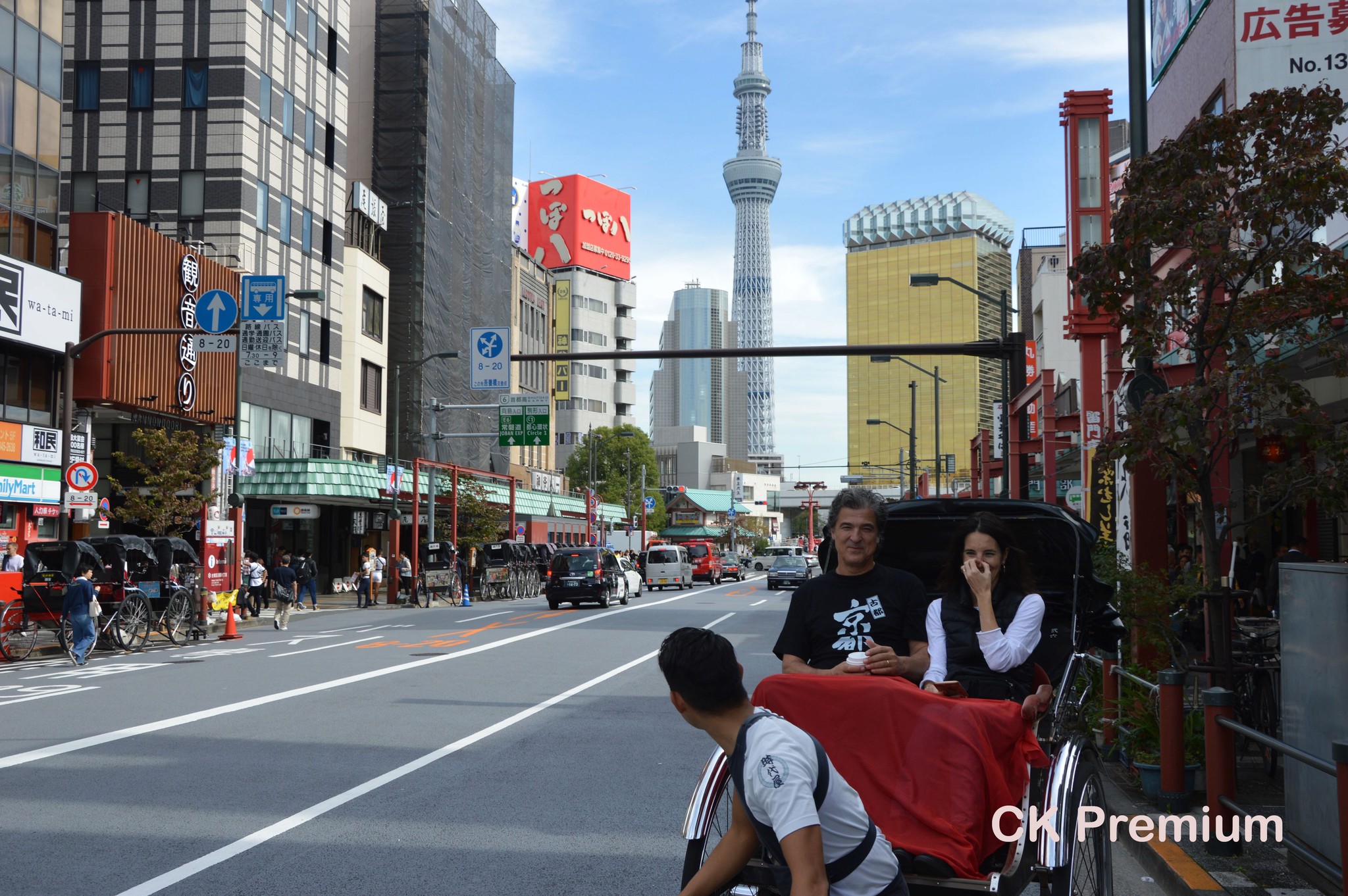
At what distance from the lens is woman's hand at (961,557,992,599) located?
540cm

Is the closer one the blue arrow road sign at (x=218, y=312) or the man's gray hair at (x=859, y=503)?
the man's gray hair at (x=859, y=503)

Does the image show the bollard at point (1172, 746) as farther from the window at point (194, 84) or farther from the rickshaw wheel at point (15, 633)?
the window at point (194, 84)

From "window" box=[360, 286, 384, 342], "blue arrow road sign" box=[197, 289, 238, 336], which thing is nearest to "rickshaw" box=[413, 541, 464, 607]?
"window" box=[360, 286, 384, 342]

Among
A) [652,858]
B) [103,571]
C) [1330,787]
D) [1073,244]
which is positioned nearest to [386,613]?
[103,571]

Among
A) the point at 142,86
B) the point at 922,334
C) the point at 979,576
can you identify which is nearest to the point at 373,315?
the point at 142,86

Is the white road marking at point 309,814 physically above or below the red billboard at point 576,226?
below

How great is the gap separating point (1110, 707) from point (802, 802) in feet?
24.1

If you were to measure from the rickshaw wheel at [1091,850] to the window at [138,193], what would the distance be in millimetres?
45491

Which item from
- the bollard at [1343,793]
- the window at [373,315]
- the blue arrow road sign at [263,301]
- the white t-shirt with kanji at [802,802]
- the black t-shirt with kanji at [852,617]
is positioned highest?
the window at [373,315]

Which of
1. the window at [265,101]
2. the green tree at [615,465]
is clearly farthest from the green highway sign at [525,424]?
the green tree at [615,465]

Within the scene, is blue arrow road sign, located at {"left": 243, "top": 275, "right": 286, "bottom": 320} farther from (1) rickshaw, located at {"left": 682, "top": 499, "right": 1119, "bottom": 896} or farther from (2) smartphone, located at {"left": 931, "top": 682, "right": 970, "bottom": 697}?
(2) smartphone, located at {"left": 931, "top": 682, "right": 970, "bottom": 697}

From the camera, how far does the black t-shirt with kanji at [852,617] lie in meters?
5.40

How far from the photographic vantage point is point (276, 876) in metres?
6.35

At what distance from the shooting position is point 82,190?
147ft
